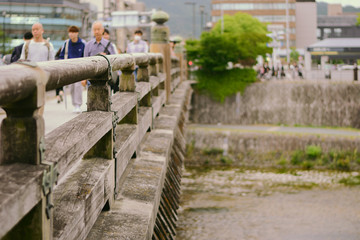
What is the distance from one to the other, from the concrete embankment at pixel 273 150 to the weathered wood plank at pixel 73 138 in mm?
29392

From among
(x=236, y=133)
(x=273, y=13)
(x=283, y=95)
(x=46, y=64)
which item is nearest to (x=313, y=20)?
(x=273, y=13)

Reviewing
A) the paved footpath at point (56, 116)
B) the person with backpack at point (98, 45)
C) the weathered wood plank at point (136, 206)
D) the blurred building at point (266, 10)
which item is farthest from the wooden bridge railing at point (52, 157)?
the blurred building at point (266, 10)

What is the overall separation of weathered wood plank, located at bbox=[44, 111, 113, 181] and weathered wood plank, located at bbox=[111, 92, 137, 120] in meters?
0.66

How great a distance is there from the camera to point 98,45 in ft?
29.0

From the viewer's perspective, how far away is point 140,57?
6484mm

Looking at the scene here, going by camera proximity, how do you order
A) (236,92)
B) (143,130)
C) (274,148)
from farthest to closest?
1. (236,92)
2. (274,148)
3. (143,130)

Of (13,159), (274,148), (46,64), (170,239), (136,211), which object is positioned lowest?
(274,148)

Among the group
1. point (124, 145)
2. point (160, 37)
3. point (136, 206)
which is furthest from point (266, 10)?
point (136, 206)

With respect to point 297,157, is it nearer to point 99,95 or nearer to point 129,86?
point 129,86

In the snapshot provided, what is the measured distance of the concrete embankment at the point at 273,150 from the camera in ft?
106

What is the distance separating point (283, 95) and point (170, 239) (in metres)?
35.6

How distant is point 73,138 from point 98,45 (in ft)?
20.4

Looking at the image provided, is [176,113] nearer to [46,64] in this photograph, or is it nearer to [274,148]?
[46,64]

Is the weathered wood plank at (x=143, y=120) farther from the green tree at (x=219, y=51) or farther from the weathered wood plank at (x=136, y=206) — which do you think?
the green tree at (x=219, y=51)
